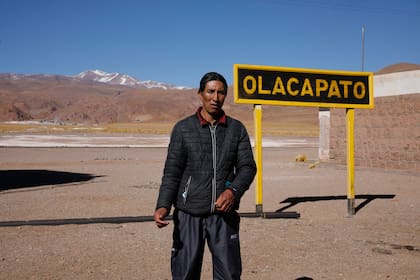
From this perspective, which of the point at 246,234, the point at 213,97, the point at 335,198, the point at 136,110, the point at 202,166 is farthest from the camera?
the point at 136,110

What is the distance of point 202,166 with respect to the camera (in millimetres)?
3512

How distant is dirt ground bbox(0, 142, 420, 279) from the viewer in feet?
19.5

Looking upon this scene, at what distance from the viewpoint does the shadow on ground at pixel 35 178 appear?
14641mm

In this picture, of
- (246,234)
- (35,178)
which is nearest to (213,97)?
(246,234)

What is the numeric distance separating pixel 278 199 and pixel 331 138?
8955mm

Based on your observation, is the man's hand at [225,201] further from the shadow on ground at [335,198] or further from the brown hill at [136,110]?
the brown hill at [136,110]

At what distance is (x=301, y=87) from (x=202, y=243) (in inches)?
260

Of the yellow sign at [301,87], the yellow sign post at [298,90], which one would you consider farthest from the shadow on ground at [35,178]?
the yellow sign at [301,87]

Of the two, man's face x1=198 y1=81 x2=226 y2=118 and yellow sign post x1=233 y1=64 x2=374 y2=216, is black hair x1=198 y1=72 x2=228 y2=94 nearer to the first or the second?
man's face x1=198 y1=81 x2=226 y2=118

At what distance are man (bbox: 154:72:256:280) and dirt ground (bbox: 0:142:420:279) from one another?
89.1 inches

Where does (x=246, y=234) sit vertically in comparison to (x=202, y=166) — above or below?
below

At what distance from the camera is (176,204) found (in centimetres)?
359

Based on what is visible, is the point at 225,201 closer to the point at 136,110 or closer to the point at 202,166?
the point at 202,166

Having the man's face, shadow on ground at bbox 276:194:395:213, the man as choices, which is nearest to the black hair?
the man's face
